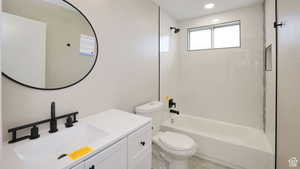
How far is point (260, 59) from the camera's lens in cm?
220

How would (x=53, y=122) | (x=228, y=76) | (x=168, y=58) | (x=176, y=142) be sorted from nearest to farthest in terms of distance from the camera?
(x=53, y=122) < (x=176, y=142) < (x=228, y=76) < (x=168, y=58)

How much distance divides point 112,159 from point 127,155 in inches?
6.0

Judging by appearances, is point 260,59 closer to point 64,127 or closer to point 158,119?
point 158,119

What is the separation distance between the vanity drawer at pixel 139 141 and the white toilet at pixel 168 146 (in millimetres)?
457

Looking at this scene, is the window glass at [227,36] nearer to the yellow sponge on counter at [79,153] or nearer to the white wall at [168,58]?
the white wall at [168,58]

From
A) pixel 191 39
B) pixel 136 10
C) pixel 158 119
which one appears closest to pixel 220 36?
pixel 191 39

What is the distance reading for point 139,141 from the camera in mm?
1092

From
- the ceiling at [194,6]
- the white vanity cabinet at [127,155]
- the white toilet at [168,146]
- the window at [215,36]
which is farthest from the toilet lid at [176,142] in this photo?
the ceiling at [194,6]

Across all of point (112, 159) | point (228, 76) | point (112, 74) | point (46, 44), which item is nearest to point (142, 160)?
point (112, 159)

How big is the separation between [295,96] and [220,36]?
198 cm

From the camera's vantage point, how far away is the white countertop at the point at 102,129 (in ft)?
2.03

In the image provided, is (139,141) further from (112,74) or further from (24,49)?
(24,49)

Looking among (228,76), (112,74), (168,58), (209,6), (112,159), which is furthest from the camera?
(168,58)

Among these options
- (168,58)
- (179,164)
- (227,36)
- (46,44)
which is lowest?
(179,164)
